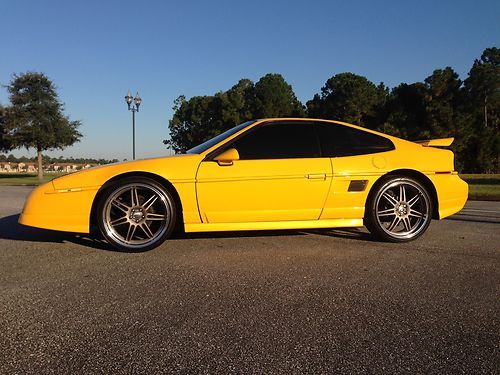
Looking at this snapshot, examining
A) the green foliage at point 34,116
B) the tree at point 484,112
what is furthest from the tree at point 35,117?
the tree at point 484,112

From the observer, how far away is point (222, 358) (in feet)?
5.61

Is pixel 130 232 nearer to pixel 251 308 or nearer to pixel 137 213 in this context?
pixel 137 213

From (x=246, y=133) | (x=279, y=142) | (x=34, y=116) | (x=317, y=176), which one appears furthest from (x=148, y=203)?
(x=34, y=116)

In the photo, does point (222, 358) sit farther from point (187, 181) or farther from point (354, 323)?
point (187, 181)

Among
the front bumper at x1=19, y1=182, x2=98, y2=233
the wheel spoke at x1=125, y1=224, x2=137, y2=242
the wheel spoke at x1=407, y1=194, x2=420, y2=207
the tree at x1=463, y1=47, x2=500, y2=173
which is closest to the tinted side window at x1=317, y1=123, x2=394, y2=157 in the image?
the wheel spoke at x1=407, y1=194, x2=420, y2=207

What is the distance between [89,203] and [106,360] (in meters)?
2.24

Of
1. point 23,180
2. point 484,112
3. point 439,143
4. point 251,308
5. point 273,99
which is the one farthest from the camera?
point 273,99

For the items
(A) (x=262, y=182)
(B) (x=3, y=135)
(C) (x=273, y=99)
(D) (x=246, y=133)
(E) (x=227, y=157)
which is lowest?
(A) (x=262, y=182)

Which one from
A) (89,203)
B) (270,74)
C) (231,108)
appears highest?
(270,74)

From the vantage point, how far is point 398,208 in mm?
4168

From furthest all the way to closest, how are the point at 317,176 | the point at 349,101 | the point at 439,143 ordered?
the point at 349,101
the point at 439,143
the point at 317,176

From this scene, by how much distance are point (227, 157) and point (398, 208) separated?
1952mm

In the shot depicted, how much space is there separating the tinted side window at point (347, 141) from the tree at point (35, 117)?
3220 centimetres

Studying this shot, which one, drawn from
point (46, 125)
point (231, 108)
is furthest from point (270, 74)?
point (46, 125)
